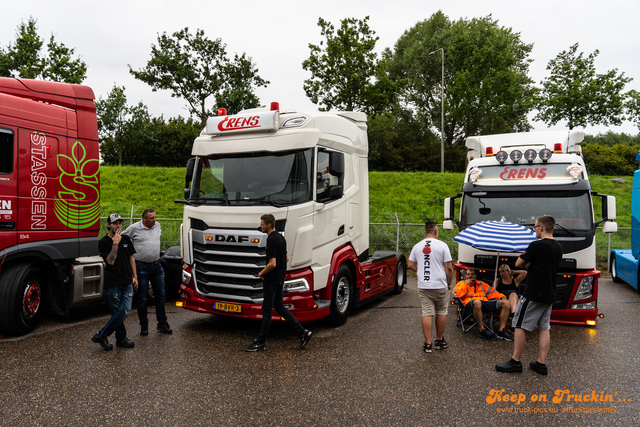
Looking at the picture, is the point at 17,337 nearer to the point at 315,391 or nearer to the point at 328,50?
the point at 315,391

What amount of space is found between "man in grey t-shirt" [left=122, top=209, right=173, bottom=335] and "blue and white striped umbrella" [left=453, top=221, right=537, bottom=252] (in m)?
4.36

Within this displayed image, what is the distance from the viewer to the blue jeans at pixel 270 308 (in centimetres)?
593

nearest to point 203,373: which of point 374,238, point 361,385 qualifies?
point 361,385

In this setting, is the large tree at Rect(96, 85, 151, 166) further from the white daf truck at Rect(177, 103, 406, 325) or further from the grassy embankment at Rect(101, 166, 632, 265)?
the white daf truck at Rect(177, 103, 406, 325)

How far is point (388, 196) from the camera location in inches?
839

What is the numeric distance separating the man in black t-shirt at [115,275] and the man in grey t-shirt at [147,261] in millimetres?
387

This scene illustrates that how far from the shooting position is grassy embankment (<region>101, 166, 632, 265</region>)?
15508mm

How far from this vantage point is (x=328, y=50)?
25.5 meters

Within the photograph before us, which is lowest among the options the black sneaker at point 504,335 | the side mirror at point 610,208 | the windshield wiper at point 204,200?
the black sneaker at point 504,335

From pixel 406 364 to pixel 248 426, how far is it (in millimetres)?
2329

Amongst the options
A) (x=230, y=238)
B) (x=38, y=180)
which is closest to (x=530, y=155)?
(x=230, y=238)

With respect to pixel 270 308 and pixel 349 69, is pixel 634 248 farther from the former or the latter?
pixel 349 69

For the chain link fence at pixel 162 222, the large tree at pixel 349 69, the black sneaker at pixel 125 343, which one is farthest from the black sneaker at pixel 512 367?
the large tree at pixel 349 69

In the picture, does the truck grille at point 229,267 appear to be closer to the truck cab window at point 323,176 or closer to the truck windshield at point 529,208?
the truck cab window at point 323,176
